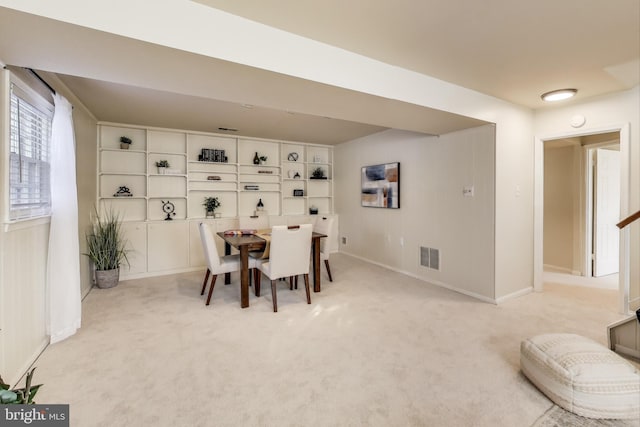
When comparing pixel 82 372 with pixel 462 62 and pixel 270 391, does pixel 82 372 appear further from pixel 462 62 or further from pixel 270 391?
pixel 462 62

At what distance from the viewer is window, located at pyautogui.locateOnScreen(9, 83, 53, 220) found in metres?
2.00

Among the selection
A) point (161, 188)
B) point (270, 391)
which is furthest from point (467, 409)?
point (161, 188)

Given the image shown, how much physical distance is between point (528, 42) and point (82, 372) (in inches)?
156

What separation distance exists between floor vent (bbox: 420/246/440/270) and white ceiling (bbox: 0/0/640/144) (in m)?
1.77

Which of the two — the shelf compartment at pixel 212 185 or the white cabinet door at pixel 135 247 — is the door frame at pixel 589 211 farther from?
the white cabinet door at pixel 135 247

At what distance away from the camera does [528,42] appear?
2.10 metres

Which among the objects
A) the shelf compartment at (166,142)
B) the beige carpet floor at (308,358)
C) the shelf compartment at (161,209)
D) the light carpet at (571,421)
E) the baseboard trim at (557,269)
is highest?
the shelf compartment at (166,142)

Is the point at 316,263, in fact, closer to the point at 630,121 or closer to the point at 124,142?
the point at 124,142

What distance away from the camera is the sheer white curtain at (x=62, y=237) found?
2383mm

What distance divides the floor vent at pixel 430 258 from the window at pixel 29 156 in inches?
166

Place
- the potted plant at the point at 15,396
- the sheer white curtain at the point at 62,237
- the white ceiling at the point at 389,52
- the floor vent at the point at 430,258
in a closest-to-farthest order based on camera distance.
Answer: the potted plant at the point at 15,396, the white ceiling at the point at 389,52, the sheer white curtain at the point at 62,237, the floor vent at the point at 430,258

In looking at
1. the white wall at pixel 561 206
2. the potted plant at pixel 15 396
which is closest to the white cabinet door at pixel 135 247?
the potted plant at pixel 15 396

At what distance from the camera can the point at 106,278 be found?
3822 millimetres

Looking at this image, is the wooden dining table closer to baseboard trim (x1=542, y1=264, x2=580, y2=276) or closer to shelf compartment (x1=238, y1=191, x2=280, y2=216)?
shelf compartment (x1=238, y1=191, x2=280, y2=216)
